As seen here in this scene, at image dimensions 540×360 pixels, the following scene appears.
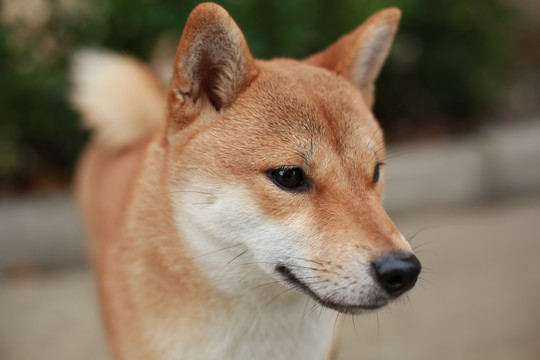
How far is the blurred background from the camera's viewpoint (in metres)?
3.45

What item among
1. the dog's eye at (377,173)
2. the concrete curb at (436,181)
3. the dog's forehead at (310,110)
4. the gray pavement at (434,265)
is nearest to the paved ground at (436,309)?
the gray pavement at (434,265)

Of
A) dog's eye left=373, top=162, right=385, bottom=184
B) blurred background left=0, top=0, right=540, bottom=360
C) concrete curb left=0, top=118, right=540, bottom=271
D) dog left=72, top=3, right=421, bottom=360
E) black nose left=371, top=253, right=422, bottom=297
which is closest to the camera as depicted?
black nose left=371, top=253, right=422, bottom=297

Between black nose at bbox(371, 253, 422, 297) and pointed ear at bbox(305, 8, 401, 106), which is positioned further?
pointed ear at bbox(305, 8, 401, 106)

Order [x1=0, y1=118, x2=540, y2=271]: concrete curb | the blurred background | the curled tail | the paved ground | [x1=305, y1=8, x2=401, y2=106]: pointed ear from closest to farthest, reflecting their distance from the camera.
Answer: [x1=305, y1=8, x2=401, y2=106]: pointed ear, the curled tail, the paved ground, the blurred background, [x1=0, y1=118, x2=540, y2=271]: concrete curb

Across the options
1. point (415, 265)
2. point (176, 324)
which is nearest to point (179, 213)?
point (176, 324)

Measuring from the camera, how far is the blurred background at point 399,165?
345cm

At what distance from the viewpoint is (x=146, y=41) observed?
433cm

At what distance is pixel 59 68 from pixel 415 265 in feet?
11.6

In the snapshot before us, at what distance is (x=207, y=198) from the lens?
1843 mm

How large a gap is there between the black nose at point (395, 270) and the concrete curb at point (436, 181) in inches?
109

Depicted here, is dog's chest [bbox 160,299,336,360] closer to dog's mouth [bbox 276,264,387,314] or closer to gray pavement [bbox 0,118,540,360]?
dog's mouth [bbox 276,264,387,314]

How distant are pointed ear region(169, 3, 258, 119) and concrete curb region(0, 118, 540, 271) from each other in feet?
8.31

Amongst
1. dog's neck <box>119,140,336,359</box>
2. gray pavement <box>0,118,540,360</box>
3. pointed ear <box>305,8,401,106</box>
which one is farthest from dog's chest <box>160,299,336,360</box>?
gray pavement <box>0,118,540,360</box>

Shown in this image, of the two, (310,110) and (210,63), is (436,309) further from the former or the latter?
(210,63)
